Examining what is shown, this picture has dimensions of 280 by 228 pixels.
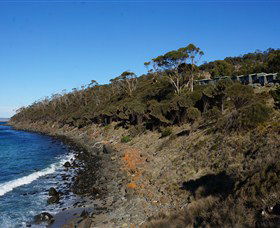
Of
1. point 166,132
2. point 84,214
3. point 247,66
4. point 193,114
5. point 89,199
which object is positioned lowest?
point 89,199

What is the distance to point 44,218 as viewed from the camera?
16.4 meters

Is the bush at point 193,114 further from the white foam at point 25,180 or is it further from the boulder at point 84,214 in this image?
the boulder at point 84,214

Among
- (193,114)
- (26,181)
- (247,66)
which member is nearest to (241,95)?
(193,114)

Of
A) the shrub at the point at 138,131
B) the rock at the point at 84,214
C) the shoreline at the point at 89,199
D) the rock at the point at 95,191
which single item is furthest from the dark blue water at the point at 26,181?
the shrub at the point at 138,131

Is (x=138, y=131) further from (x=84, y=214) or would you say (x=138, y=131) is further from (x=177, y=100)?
(x=84, y=214)

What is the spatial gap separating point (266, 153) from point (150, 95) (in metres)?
41.0

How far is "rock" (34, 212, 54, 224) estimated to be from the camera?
1613 cm

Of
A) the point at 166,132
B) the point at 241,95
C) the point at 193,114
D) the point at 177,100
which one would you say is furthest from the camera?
the point at 177,100

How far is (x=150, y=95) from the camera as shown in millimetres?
55094

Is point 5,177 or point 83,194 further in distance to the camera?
point 5,177

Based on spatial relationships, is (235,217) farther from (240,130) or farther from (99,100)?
(99,100)

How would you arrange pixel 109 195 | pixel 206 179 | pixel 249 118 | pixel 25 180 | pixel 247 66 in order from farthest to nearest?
1. pixel 247 66
2. pixel 25 180
3. pixel 249 118
4. pixel 109 195
5. pixel 206 179

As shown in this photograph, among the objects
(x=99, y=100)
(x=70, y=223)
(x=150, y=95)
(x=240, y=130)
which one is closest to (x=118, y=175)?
(x=70, y=223)

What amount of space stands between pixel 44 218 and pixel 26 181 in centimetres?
1189
